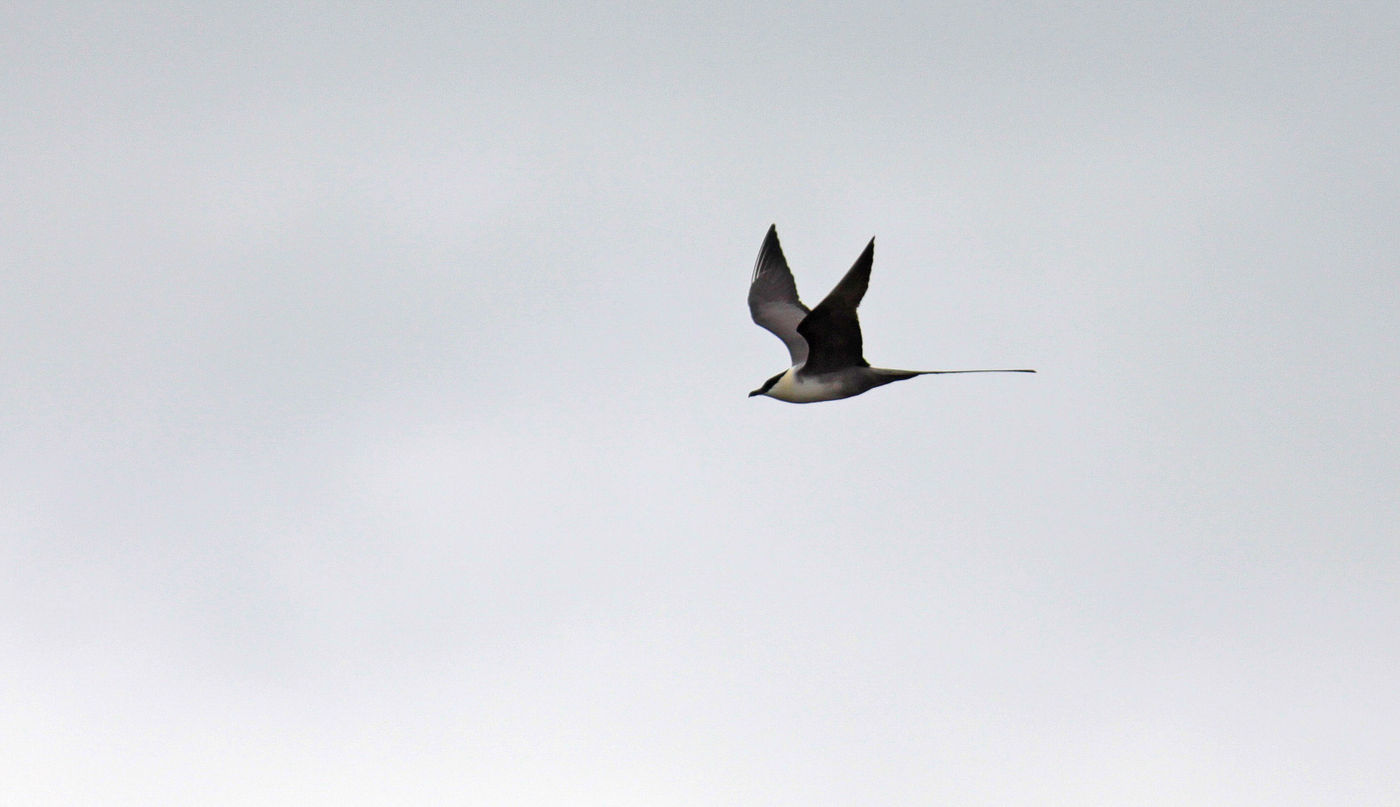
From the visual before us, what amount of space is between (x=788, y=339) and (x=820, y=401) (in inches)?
103

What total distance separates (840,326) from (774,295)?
6408mm

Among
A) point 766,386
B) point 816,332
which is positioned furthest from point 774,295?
point 816,332

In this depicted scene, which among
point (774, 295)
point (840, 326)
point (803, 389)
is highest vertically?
point (774, 295)

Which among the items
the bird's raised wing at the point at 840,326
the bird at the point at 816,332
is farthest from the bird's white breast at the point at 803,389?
the bird's raised wing at the point at 840,326

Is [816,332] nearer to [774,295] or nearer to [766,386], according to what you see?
[766,386]

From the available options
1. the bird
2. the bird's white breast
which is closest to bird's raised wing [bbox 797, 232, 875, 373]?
the bird

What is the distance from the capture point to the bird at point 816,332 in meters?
21.8

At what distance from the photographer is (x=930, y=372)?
22891 mm

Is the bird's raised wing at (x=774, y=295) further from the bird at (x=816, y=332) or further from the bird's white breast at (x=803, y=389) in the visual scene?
the bird's white breast at (x=803, y=389)

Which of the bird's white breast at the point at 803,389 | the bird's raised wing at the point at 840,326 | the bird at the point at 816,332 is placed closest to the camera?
the bird's raised wing at the point at 840,326

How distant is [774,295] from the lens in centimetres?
2888

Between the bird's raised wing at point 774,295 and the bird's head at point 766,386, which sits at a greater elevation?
the bird's raised wing at point 774,295

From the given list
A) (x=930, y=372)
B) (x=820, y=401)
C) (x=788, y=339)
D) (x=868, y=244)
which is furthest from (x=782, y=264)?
(x=868, y=244)

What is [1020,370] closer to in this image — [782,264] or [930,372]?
[930,372]
